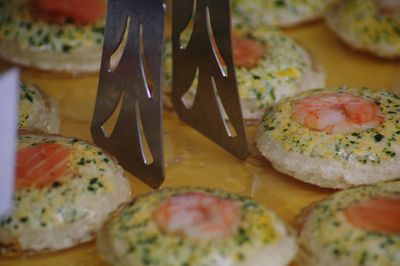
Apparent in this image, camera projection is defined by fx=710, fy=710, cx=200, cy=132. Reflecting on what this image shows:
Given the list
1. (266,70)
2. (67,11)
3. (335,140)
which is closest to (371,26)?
(266,70)

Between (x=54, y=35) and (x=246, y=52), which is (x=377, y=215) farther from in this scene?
(x=54, y=35)

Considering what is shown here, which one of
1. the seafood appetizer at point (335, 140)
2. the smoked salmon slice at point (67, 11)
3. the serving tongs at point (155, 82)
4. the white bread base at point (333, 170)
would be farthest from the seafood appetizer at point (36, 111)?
the white bread base at point (333, 170)

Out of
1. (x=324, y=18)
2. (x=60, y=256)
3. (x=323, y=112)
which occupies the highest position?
(x=324, y=18)

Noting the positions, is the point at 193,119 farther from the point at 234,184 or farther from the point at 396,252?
the point at 396,252

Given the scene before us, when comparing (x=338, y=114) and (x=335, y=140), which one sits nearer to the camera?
(x=335, y=140)

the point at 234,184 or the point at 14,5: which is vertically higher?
the point at 14,5

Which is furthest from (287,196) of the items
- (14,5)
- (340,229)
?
(14,5)
